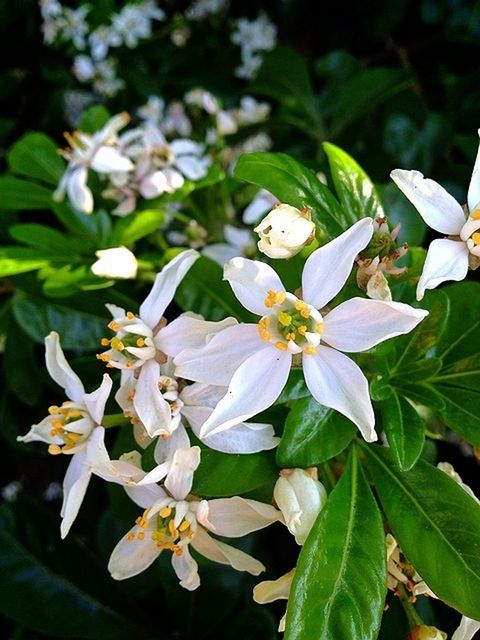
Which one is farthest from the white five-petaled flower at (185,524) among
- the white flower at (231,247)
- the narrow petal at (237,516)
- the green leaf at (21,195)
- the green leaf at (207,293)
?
the green leaf at (21,195)

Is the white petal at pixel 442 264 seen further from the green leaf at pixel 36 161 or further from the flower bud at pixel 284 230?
the green leaf at pixel 36 161

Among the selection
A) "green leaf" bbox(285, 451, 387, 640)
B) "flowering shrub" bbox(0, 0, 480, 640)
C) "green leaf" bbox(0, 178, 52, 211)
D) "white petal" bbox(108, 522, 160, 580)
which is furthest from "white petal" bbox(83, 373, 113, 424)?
"green leaf" bbox(0, 178, 52, 211)

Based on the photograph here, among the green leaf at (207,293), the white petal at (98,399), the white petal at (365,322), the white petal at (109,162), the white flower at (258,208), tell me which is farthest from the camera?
the white flower at (258,208)

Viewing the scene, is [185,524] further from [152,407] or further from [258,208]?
[258,208]

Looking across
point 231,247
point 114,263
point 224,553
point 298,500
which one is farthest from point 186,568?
point 231,247

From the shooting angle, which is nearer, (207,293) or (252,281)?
(252,281)

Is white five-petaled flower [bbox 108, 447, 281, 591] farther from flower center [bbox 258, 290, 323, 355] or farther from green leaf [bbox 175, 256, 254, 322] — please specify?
green leaf [bbox 175, 256, 254, 322]
